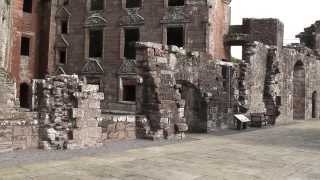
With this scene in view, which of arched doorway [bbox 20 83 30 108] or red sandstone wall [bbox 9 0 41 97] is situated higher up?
red sandstone wall [bbox 9 0 41 97]

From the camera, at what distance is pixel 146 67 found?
16.2m

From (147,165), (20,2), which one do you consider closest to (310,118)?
(20,2)

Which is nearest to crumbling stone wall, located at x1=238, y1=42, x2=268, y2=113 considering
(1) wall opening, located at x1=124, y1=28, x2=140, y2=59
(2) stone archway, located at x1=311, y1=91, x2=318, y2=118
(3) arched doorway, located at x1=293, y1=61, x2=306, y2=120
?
(3) arched doorway, located at x1=293, y1=61, x2=306, y2=120

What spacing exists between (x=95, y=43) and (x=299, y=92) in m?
14.0

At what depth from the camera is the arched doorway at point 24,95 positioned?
99.4ft

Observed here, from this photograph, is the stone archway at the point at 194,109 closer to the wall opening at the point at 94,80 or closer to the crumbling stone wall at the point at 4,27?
the crumbling stone wall at the point at 4,27

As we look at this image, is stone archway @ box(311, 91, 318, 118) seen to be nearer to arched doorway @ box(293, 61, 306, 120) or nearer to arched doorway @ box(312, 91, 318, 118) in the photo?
arched doorway @ box(312, 91, 318, 118)

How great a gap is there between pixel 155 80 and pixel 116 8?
48.2ft

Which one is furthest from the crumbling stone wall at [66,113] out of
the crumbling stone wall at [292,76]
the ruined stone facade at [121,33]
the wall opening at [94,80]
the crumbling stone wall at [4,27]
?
the crumbling stone wall at [292,76]

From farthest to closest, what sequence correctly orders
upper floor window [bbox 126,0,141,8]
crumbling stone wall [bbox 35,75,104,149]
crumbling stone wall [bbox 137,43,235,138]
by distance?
1. upper floor window [bbox 126,0,141,8]
2. crumbling stone wall [bbox 137,43,235,138]
3. crumbling stone wall [bbox 35,75,104,149]

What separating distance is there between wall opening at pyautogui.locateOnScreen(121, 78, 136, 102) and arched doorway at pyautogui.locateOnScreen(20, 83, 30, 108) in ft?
20.7

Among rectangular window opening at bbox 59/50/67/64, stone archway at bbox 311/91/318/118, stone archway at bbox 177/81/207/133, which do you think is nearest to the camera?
stone archway at bbox 177/81/207/133

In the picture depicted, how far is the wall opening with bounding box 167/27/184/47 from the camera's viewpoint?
92.6 feet

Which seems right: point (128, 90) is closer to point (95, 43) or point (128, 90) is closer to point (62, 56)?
point (95, 43)
